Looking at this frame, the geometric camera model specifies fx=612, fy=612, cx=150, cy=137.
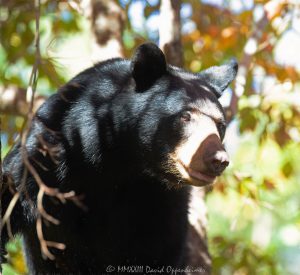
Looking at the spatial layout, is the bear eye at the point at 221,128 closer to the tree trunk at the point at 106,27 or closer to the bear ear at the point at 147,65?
the bear ear at the point at 147,65

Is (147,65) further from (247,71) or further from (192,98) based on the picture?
(247,71)

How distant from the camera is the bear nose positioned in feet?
14.0

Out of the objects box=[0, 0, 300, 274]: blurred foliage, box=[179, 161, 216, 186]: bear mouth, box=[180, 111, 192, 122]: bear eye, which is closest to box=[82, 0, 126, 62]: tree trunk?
box=[0, 0, 300, 274]: blurred foliage

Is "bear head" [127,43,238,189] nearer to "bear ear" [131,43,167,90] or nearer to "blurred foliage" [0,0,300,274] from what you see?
"bear ear" [131,43,167,90]

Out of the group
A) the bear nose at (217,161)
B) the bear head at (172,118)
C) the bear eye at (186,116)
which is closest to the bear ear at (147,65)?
the bear head at (172,118)

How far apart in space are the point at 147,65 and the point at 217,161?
3.50 ft

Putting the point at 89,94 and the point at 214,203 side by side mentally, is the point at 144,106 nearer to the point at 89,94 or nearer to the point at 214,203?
the point at 89,94

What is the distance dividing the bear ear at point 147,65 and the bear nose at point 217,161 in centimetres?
96

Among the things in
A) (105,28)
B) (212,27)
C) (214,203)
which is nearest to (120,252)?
(105,28)

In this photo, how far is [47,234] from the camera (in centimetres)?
484

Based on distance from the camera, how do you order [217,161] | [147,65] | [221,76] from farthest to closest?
[221,76]
[147,65]
[217,161]

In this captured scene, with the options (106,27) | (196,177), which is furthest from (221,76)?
(106,27)

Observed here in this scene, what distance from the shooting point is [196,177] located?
14.7 feet

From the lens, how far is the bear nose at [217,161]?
14.0 feet
